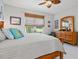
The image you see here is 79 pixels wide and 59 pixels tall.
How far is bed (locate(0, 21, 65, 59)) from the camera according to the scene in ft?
4.65

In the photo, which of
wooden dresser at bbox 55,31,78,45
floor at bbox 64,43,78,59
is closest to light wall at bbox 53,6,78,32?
wooden dresser at bbox 55,31,78,45

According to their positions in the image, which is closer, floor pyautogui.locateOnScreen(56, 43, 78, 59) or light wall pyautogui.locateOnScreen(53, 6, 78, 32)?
floor pyautogui.locateOnScreen(56, 43, 78, 59)

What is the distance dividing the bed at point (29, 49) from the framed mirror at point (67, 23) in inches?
150

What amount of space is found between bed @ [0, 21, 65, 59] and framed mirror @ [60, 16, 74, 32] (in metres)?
3.81

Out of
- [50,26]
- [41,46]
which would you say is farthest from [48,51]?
[50,26]

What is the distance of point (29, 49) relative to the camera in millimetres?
1717

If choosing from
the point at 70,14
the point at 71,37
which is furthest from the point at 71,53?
the point at 70,14

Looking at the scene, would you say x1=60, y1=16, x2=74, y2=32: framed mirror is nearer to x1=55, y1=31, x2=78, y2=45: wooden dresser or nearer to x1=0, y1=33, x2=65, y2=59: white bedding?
x1=55, y1=31, x2=78, y2=45: wooden dresser

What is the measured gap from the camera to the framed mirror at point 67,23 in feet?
19.5

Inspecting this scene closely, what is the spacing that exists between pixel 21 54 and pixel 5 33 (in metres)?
0.81

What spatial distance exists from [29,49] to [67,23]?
521cm

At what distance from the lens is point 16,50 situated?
149 cm

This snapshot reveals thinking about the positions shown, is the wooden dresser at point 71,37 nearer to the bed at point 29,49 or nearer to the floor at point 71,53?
the floor at point 71,53

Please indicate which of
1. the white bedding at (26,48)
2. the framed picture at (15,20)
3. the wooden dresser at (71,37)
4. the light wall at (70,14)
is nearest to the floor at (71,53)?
the white bedding at (26,48)
